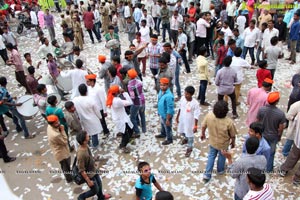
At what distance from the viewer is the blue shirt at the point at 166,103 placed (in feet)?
21.4

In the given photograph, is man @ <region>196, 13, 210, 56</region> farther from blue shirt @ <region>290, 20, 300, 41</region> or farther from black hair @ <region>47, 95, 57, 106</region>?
black hair @ <region>47, 95, 57, 106</region>

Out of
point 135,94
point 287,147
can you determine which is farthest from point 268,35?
point 135,94

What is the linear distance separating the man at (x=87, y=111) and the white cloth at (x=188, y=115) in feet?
6.25

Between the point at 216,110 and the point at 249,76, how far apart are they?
5921 millimetres

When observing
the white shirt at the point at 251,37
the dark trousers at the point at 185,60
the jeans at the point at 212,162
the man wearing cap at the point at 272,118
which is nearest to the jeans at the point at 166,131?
the jeans at the point at 212,162

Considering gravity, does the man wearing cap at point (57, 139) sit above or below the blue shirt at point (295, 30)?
below

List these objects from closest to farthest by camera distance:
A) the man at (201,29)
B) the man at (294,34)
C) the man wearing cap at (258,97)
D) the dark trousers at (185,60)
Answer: the man wearing cap at (258,97)
the dark trousers at (185,60)
the man at (294,34)
the man at (201,29)

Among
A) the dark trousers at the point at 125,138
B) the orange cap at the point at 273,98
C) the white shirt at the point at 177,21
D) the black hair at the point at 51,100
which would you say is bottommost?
the dark trousers at the point at 125,138

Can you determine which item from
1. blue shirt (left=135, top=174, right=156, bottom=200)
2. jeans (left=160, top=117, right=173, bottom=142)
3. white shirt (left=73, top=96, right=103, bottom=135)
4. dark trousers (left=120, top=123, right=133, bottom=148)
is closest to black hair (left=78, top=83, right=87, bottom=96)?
white shirt (left=73, top=96, right=103, bottom=135)

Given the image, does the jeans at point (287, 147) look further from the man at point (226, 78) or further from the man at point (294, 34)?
the man at point (294, 34)

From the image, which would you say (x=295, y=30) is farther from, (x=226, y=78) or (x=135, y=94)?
(x=135, y=94)

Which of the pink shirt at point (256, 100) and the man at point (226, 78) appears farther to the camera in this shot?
the man at point (226, 78)

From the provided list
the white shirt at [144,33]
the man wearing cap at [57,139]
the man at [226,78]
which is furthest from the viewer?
the white shirt at [144,33]

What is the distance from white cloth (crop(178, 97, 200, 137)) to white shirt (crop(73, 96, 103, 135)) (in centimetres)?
191
